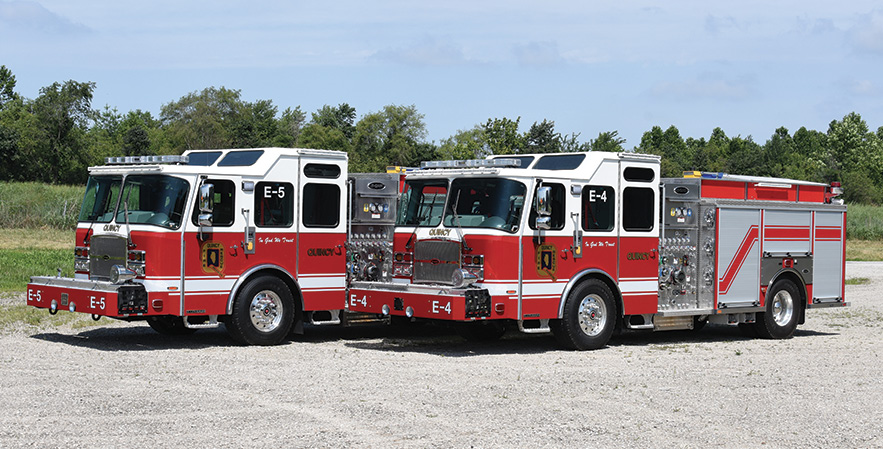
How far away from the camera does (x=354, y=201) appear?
16.1 meters

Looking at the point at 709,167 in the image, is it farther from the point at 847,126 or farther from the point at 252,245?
the point at 252,245

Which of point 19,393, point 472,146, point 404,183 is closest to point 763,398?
point 404,183

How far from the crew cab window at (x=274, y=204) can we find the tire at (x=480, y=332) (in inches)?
121

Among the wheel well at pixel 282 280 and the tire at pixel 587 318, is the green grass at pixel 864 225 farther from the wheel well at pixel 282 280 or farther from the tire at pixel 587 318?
the wheel well at pixel 282 280

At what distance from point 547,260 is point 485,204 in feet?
3.75

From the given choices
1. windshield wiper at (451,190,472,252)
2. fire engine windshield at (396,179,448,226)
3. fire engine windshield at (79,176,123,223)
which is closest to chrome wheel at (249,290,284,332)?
fire engine windshield at (396,179,448,226)

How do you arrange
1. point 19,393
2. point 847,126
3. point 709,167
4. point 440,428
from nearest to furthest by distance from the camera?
point 440,428, point 19,393, point 709,167, point 847,126

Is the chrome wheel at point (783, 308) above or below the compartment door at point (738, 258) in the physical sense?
below

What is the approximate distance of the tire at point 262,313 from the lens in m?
14.5

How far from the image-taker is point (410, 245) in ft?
49.0

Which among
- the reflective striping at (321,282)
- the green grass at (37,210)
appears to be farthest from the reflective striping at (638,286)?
the green grass at (37,210)

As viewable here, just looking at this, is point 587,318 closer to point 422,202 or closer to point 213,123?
point 422,202

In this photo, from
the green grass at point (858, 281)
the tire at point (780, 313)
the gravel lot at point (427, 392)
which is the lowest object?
the green grass at point (858, 281)

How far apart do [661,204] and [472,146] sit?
54.8 metres
